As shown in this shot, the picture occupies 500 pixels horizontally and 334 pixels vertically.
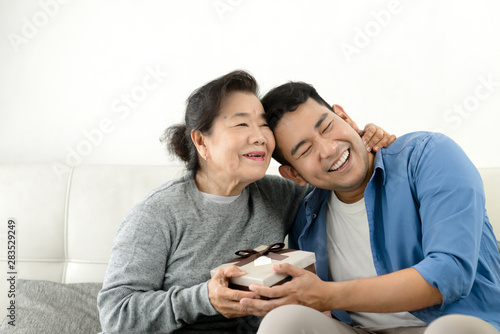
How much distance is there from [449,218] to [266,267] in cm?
47

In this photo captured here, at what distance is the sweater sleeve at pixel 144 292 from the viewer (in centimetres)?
124

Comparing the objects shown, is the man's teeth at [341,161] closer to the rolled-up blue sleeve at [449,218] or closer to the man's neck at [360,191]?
the man's neck at [360,191]

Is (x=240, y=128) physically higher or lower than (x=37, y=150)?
higher

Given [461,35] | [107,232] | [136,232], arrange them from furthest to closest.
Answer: [461,35] < [107,232] < [136,232]

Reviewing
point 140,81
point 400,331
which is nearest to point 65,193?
point 140,81

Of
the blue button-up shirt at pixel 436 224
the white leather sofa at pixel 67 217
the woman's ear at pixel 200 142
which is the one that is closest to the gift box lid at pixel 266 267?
the blue button-up shirt at pixel 436 224

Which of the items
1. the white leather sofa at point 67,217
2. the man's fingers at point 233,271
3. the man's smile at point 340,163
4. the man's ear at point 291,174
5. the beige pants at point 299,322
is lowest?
the white leather sofa at point 67,217

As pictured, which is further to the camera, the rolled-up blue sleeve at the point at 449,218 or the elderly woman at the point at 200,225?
the elderly woman at the point at 200,225

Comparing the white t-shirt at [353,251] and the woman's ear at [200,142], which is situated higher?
the woman's ear at [200,142]

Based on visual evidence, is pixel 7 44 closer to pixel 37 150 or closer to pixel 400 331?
pixel 37 150

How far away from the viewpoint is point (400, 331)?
4.40 feet

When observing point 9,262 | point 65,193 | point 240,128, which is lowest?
point 9,262

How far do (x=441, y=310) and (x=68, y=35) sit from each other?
83.2 inches

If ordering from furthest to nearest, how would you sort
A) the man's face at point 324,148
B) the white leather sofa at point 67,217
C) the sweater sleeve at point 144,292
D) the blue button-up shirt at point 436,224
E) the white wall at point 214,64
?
the white wall at point 214,64 → the white leather sofa at point 67,217 → the man's face at point 324,148 → the sweater sleeve at point 144,292 → the blue button-up shirt at point 436,224
